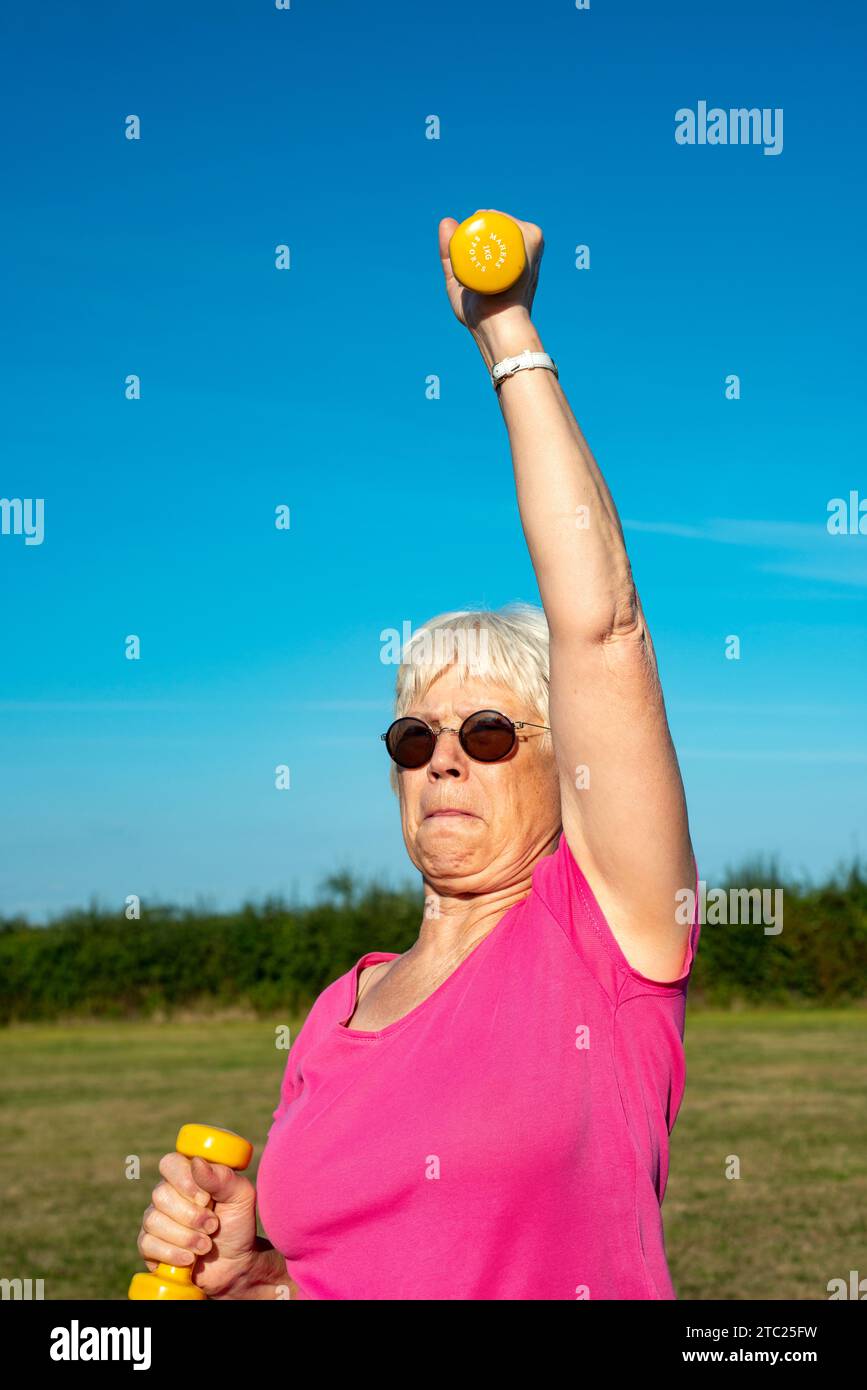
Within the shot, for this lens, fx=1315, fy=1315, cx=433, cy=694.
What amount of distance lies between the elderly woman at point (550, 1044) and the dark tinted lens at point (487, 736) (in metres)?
0.29

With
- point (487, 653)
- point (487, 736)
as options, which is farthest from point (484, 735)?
point (487, 653)

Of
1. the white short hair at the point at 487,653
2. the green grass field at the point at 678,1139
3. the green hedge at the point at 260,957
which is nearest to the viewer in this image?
the white short hair at the point at 487,653

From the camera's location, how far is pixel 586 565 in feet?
6.22

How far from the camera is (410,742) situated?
98.8 inches

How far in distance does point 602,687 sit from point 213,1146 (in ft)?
3.72

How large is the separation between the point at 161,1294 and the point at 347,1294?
0.40 metres

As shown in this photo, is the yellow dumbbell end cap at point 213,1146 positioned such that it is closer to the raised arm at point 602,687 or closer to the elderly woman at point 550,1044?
the elderly woman at point 550,1044

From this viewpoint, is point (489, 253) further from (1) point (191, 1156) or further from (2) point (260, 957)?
(2) point (260, 957)

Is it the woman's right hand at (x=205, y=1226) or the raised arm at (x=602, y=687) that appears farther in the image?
the woman's right hand at (x=205, y=1226)

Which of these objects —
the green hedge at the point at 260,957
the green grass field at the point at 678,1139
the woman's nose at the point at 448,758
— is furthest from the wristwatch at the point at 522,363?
the green hedge at the point at 260,957

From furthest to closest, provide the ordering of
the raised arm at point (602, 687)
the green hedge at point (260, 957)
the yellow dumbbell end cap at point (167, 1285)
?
the green hedge at point (260, 957) < the yellow dumbbell end cap at point (167, 1285) < the raised arm at point (602, 687)

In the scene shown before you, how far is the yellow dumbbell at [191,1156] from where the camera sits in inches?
92.3

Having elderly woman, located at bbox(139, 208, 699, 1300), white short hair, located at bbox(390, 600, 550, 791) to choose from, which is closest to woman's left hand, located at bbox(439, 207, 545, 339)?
elderly woman, located at bbox(139, 208, 699, 1300)
